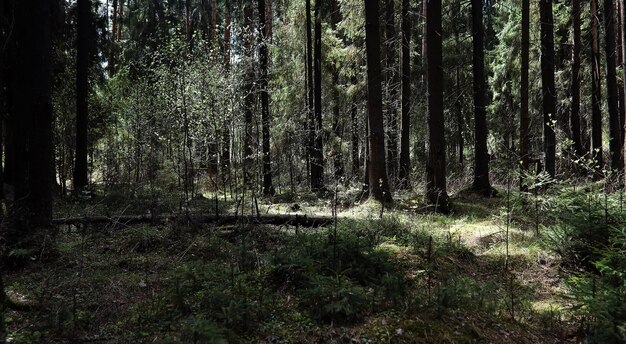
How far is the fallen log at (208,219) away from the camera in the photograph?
8.37 meters

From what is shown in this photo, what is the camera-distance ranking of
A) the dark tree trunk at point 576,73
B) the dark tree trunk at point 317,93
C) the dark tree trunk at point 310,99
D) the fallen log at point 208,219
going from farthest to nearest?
the dark tree trunk at point 310,99, the dark tree trunk at point 317,93, the dark tree trunk at point 576,73, the fallen log at point 208,219

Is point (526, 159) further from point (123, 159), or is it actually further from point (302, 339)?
point (123, 159)

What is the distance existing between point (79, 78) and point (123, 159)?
15.8ft

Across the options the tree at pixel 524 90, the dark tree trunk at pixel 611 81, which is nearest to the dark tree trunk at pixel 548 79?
the tree at pixel 524 90

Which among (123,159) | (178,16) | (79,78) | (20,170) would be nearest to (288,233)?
(20,170)

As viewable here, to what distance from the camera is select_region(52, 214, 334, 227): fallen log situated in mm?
8369

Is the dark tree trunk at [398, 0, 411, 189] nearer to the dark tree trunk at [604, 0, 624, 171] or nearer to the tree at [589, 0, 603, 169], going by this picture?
the tree at [589, 0, 603, 169]

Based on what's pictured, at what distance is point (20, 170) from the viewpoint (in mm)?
6676

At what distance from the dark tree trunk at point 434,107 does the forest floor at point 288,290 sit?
3154 millimetres

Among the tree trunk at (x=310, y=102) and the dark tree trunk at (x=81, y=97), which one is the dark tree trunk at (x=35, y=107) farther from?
the tree trunk at (x=310, y=102)

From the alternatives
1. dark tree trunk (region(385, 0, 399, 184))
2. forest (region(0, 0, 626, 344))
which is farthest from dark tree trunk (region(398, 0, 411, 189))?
dark tree trunk (region(385, 0, 399, 184))

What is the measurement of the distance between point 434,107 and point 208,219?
614cm

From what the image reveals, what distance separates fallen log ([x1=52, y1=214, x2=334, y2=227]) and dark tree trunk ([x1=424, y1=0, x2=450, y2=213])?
335 cm

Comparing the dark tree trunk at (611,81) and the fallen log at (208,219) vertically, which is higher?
the dark tree trunk at (611,81)
